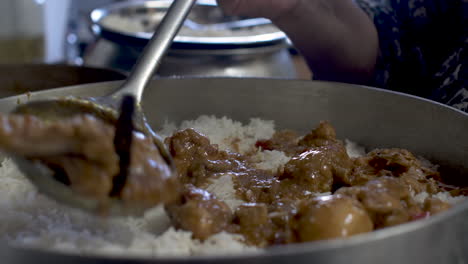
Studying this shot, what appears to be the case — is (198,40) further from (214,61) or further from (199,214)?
(199,214)

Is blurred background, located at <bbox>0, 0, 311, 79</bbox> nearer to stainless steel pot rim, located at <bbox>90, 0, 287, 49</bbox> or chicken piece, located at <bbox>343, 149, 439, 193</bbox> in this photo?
stainless steel pot rim, located at <bbox>90, 0, 287, 49</bbox>

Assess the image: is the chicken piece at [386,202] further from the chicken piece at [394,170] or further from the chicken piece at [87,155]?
the chicken piece at [87,155]

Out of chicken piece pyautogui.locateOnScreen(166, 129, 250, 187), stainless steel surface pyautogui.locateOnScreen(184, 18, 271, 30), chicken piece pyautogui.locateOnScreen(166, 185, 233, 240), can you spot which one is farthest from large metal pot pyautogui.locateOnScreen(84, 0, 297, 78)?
chicken piece pyautogui.locateOnScreen(166, 185, 233, 240)

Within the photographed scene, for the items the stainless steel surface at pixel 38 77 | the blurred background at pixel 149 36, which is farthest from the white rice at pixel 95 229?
the blurred background at pixel 149 36

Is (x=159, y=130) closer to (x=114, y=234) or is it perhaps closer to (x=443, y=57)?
(x=114, y=234)

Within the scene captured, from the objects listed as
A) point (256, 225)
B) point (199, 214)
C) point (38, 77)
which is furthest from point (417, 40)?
point (38, 77)

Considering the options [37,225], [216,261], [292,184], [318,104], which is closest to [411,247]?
[216,261]
